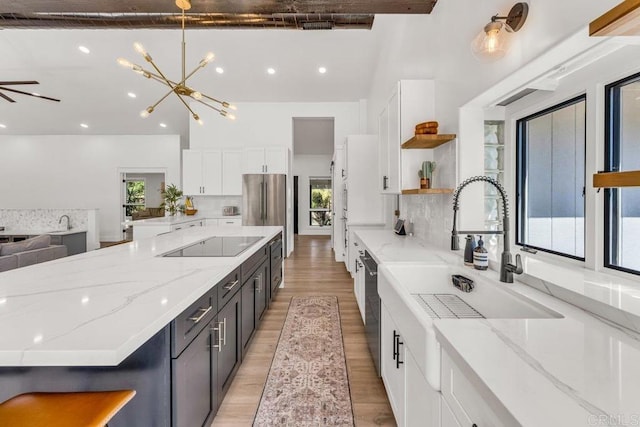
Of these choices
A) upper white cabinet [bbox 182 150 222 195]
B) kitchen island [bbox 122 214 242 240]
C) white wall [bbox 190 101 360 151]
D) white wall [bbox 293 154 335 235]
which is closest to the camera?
kitchen island [bbox 122 214 242 240]

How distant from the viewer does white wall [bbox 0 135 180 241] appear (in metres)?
8.14

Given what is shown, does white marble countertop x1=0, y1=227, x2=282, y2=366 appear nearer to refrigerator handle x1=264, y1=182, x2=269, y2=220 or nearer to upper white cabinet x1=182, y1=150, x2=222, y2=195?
refrigerator handle x1=264, y1=182, x2=269, y2=220

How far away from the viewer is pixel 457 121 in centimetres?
193

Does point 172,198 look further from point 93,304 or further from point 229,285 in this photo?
point 93,304

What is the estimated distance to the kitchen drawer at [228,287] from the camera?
158cm

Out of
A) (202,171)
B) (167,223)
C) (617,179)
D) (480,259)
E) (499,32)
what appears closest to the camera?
(617,179)

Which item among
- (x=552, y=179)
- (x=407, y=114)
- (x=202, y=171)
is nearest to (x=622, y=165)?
(x=552, y=179)

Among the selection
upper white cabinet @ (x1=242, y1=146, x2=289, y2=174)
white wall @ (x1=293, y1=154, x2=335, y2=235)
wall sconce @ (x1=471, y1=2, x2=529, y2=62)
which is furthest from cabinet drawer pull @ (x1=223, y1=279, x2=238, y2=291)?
white wall @ (x1=293, y1=154, x2=335, y2=235)

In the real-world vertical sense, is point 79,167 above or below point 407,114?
above

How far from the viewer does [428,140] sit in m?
1.99

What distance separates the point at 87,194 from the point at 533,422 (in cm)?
1049

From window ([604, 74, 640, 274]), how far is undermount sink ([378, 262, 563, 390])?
0.53 m

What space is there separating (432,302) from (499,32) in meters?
1.39

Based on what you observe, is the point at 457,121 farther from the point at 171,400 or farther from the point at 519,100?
the point at 171,400
